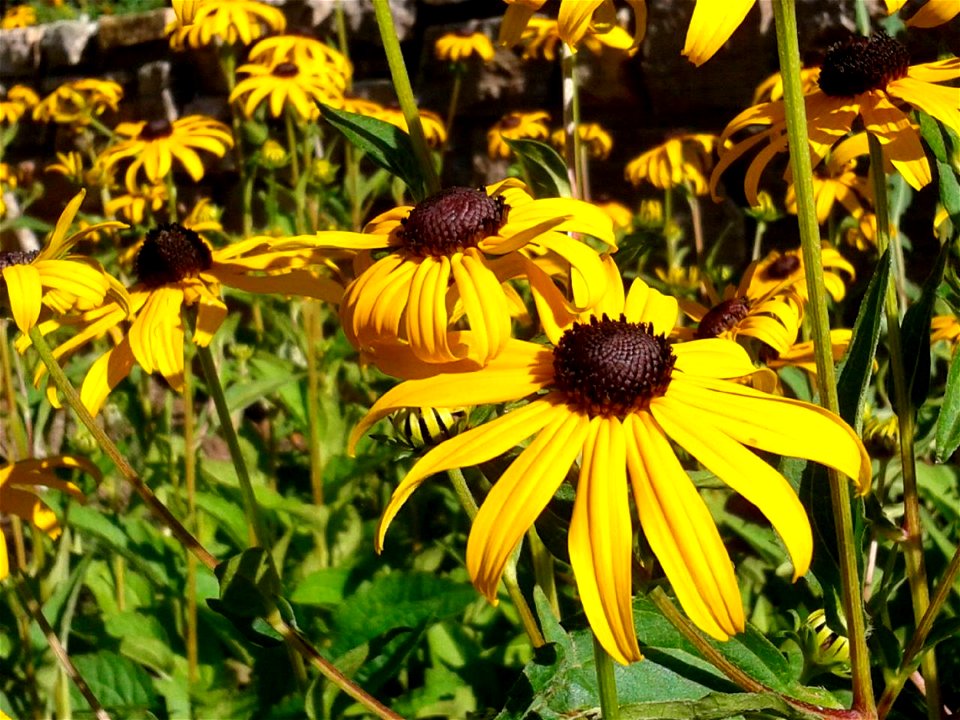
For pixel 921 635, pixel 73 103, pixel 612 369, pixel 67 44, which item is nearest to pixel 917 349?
pixel 921 635

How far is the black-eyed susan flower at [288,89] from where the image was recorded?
200cm

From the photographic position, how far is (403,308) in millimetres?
678

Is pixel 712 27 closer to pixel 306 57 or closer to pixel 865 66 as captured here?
pixel 865 66

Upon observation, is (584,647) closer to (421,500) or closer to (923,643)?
(923,643)

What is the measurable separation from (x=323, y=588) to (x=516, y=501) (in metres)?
0.99

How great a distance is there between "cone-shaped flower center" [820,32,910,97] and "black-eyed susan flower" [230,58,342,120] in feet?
4.06

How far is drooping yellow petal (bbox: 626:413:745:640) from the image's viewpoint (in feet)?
1.67

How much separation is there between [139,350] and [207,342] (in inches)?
2.6

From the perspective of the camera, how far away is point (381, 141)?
810mm

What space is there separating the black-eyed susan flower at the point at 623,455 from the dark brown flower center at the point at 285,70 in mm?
1608

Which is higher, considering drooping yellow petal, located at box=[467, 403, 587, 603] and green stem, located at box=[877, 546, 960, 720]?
drooping yellow petal, located at box=[467, 403, 587, 603]

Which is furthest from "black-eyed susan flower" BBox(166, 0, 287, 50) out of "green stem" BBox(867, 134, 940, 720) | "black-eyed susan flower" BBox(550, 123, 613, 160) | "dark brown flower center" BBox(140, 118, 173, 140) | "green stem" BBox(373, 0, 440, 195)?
"green stem" BBox(867, 134, 940, 720)

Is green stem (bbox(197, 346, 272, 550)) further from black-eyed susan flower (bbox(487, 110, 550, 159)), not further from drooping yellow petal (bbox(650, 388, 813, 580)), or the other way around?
black-eyed susan flower (bbox(487, 110, 550, 159))

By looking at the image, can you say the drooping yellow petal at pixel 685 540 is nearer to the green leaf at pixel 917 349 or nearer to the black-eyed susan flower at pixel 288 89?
the green leaf at pixel 917 349
